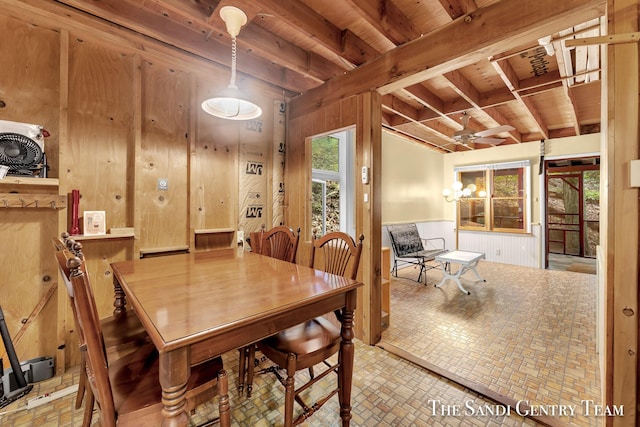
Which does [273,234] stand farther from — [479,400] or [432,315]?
[432,315]

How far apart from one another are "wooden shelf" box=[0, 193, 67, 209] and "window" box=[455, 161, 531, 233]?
6.37 m

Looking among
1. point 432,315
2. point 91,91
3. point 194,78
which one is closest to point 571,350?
point 432,315

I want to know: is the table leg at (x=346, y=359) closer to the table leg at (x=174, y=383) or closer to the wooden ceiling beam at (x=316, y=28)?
the table leg at (x=174, y=383)

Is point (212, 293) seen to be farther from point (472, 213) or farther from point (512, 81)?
point (472, 213)

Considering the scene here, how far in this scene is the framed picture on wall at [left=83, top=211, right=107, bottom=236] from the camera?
2.06m

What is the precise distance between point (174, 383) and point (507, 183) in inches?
267

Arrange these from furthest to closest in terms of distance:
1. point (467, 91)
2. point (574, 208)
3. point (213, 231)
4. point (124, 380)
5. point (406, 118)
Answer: point (574, 208) → point (406, 118) → point (467, 91) → point (213, 231) → point (124, 380)

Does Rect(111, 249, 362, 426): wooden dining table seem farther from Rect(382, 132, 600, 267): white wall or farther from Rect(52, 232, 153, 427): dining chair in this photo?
Rect(382, 132, 600, 267): white wall

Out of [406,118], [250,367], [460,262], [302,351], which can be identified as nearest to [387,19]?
[302,351]

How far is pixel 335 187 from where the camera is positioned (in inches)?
185

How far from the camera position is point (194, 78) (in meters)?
2.62

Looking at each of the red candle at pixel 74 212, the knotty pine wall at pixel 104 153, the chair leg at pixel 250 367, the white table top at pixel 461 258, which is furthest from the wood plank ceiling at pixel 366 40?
the chair leg at pixel 250 367

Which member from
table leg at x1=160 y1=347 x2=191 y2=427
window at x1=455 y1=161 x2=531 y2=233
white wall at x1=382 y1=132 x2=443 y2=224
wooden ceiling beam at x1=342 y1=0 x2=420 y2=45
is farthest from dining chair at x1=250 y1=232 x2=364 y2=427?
window at x1=455 y1=161 x2=531 y2=233

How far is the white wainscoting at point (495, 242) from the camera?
5.32 meters
